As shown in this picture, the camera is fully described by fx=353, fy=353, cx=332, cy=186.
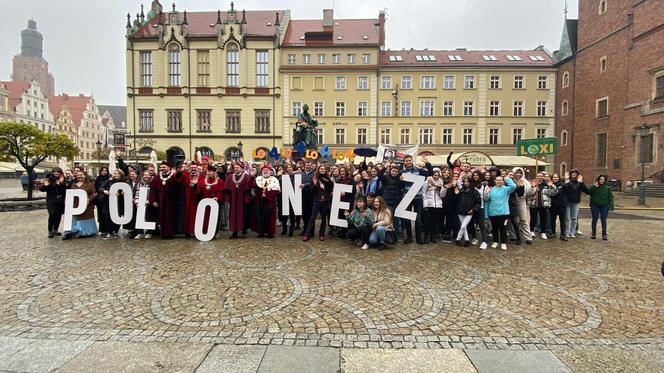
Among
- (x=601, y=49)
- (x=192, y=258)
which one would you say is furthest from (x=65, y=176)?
(x=601, y=49)

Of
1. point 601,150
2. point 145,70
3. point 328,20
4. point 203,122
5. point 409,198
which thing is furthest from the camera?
point 328,20

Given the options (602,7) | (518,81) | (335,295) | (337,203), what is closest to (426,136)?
(518,81)

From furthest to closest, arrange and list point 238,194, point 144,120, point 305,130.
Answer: point 144,120
point 305,130
point 238,194

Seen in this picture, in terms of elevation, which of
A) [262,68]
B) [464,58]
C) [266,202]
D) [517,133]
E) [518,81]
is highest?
[464,58]

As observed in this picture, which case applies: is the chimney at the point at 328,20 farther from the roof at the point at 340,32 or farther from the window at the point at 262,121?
the window at the point at 262,121

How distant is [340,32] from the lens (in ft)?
156

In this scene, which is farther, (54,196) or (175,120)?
(175,120)

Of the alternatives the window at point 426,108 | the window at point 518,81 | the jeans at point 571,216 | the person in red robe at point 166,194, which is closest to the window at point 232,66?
the window at point 426,108

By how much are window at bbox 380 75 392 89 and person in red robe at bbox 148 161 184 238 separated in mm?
38527

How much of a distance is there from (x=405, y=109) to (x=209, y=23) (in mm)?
29236

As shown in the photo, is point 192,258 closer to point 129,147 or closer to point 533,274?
point 533,274

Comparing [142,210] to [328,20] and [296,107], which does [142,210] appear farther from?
[328,20]

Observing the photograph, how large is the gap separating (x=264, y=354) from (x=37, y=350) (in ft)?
7.57

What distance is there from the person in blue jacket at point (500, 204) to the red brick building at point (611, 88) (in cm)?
2867
